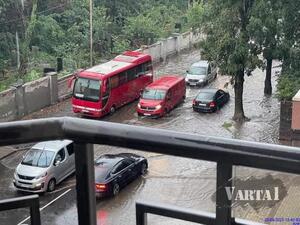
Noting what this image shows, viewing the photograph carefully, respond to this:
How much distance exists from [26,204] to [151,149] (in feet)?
1.38

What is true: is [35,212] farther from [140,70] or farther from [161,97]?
[140,70]

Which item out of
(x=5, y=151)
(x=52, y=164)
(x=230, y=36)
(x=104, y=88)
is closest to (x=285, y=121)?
(x=230, y=36)

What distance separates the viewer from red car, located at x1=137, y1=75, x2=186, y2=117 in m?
21.9

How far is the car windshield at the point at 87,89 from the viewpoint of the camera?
21672 millimetres

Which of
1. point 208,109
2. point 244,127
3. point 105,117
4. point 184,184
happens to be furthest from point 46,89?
point 184,184

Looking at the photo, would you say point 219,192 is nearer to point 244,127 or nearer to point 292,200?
point 292,200

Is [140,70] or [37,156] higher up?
[37,156]

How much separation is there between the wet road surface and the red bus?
0.54m

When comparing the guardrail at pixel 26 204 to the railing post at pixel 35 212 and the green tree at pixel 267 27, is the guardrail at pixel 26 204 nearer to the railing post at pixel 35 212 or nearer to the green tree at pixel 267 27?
the railing post at pixel 35 212

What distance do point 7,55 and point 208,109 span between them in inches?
404

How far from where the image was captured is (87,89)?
21.9 meters

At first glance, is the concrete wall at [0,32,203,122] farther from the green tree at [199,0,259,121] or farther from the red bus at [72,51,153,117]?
the green tree at [199,0,259,121]

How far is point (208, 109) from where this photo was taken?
2239cm

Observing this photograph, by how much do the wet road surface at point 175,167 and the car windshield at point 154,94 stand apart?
2.74ft
